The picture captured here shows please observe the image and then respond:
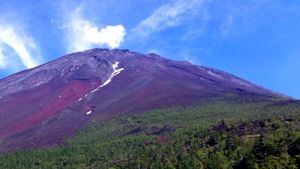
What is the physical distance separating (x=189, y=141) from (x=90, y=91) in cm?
6429

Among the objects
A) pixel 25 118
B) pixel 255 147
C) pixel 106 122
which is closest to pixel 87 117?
pixel 106 122

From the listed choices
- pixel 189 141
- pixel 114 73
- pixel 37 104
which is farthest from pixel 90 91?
Result: pixel 189 141

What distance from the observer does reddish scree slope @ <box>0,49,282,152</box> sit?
4813 inches

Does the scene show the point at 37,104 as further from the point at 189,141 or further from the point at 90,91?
the point at 189,141

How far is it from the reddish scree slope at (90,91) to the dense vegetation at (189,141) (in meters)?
8.25

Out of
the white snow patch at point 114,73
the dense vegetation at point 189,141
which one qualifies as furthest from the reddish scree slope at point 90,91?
the dense vegetation at point 189,141

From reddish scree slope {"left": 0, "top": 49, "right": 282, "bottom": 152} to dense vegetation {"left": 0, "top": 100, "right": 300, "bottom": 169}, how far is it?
8.25 m

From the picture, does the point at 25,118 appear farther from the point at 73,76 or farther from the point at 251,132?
the point at 251,132

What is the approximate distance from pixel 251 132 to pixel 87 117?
52439 mm

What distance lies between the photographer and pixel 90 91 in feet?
470

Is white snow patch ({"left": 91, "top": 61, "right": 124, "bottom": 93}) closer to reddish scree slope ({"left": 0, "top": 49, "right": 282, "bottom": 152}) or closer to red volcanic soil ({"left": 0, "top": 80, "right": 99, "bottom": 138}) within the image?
reddish scree slope ({"left": 0, "top": 49, "right": 282, "bottom": 152})

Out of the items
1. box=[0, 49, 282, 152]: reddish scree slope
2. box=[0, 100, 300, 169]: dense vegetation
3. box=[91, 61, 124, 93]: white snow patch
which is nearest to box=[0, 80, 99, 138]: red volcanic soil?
box=[0, 49, 282, 152]: reddish scree slope

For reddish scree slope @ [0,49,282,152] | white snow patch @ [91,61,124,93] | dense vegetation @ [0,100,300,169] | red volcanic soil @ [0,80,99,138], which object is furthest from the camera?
white snow patch @ [91,61,124,93]

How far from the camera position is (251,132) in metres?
76.4
